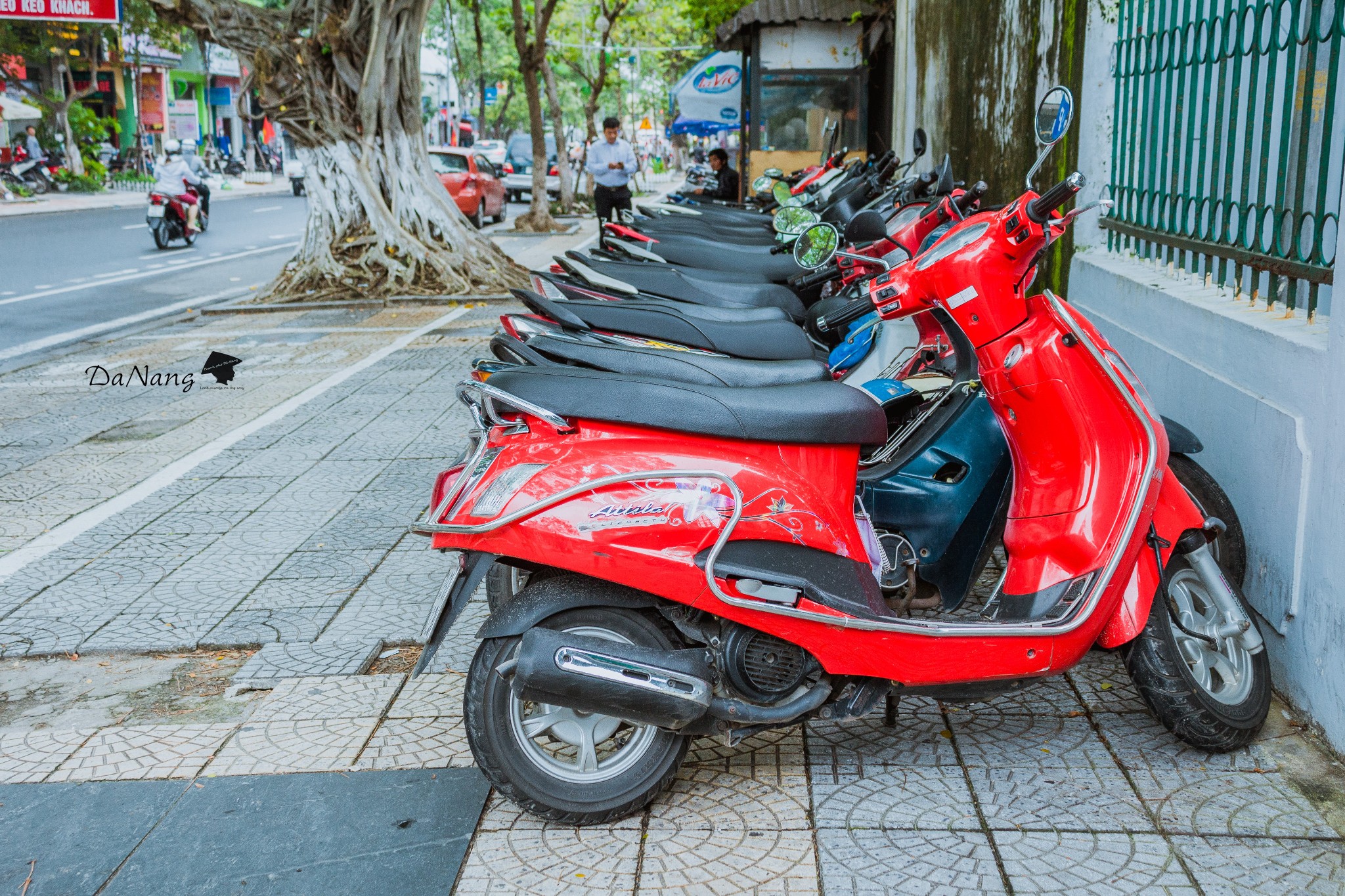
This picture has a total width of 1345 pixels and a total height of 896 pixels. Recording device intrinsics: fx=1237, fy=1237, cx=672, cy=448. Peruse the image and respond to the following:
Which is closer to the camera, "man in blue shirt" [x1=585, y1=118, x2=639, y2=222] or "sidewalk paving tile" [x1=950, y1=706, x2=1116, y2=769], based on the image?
"sidewalk paving tile" [x1=950, y1=706, x2=1116, y2=769]

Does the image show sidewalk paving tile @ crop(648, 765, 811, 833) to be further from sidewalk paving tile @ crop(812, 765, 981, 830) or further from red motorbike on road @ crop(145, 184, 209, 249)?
red motorbike on road @ crop(145, 184, 209, 249)

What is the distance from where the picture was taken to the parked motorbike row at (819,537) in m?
2.79

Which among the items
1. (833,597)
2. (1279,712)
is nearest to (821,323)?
(833,597)

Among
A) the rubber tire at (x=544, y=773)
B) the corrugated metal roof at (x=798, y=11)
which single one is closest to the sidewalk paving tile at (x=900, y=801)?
the rubber tire at (x=544, y=773)

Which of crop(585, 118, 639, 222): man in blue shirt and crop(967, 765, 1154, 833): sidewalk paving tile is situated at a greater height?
crop(585, 118, 639, 222): man in blue shirt

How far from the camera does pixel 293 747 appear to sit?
3.33m

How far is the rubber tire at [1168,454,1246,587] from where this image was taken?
3.54m

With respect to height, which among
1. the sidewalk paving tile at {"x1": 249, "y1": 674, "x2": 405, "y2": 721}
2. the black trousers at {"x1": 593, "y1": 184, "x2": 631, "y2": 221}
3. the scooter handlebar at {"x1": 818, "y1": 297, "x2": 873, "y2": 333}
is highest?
the black trousers at {"x1": 593, "y1": 184, "x2": 631, "y2": 221}

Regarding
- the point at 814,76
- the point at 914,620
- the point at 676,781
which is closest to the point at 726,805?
the point at 676,781

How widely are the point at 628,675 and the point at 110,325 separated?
10462mm

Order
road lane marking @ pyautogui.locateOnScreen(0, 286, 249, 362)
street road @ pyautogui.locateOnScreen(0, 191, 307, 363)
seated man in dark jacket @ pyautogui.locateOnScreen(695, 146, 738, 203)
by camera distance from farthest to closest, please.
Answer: seated man in dark jacket @ pyautogui.locateOnScreen(695, 146, 738, 203)
street road @ pyautogui.locateOnScreen(0, 191, 307, 363)
road lane marking @ pyautogui.locateOnScreen(0, 286, 249, 362)

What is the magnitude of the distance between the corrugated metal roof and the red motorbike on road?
9.68 meters

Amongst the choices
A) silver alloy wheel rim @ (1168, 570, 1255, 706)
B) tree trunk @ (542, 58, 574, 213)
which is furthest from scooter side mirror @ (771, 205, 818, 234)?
tree trunk @ (542, 58, 574, 213)
